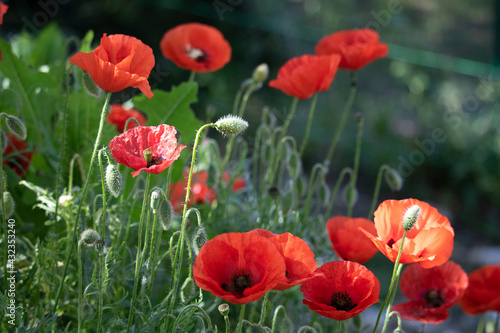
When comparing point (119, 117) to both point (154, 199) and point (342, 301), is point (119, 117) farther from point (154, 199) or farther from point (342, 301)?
point (342, 301)

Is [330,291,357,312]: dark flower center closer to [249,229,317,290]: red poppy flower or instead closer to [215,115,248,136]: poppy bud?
[249,229,317,290]: red poppy flower

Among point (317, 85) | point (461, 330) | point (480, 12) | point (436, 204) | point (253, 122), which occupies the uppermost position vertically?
point (480, 12)

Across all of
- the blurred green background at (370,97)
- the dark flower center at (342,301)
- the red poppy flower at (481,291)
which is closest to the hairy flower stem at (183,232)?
the dark flower center at (342,301)

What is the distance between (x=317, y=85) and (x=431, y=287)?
20.2 inches

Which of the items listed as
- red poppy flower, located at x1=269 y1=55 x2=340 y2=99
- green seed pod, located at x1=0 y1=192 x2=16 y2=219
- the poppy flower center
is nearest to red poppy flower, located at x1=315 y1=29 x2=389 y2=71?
red poppy flower, located at x1=269 y1=55 x2=340 y2=99

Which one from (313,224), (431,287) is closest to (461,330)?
(313,224)

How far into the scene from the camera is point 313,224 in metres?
1.59

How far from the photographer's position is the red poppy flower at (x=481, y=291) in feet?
4.31

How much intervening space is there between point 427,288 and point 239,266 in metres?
0.51

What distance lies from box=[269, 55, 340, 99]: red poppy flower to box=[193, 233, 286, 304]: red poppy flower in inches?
22.6

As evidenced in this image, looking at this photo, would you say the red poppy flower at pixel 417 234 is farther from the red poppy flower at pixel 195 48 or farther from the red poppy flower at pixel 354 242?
the red poppy flower at pixel 195 48

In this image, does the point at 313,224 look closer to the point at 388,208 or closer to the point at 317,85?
the point at 317,85

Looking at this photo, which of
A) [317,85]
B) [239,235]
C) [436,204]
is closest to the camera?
[239,235]

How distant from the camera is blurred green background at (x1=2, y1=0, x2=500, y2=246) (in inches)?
155
